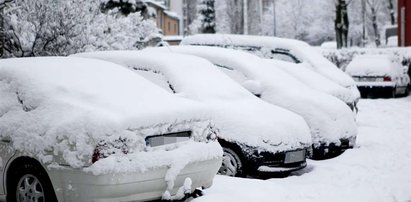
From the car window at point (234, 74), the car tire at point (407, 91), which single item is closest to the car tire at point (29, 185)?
the car window at point (234, 74)

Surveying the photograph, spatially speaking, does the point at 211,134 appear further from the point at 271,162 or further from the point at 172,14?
the point at 172,14

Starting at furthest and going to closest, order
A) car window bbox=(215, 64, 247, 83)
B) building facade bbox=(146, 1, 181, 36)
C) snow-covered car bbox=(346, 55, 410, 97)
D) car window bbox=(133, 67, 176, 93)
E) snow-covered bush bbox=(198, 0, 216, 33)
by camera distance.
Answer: building facade bbox=(146, 1, 181, 36) → snow-covered bush bbox=(198, 0, 216, 33) → snow-covered car bbox=(346, 55, 410, 97) → car window bbox=(215, 64, 247, 83) → car window bbox=(133, 67, 176, 93)

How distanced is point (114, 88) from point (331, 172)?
3.72 meters

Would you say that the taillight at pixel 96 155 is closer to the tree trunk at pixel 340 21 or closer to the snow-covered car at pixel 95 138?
the snow-covered car at pixel 95 138

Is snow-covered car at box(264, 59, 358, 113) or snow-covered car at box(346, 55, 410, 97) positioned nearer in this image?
snow-covered car at box(264, 59, 358, 113)

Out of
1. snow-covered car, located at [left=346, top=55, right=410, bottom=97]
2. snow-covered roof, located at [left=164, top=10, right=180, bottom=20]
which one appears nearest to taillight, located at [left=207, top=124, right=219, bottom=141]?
snow-covered car, located at [left=346, top=55, right=410, bottom=97]

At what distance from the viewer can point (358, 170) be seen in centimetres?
870

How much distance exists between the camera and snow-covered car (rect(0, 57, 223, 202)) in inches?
211

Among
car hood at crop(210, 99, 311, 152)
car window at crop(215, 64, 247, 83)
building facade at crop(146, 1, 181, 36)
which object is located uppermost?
building facade at crop(146, 1, 181, 36)

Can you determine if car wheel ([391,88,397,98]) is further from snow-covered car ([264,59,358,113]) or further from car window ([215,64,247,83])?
car window ([215,64,247,83])

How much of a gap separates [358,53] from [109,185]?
20656mm

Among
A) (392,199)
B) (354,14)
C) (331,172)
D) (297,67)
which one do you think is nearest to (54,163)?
(392,199)

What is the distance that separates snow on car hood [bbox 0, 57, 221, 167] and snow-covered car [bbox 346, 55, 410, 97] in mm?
15247

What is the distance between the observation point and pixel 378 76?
20531 mm
